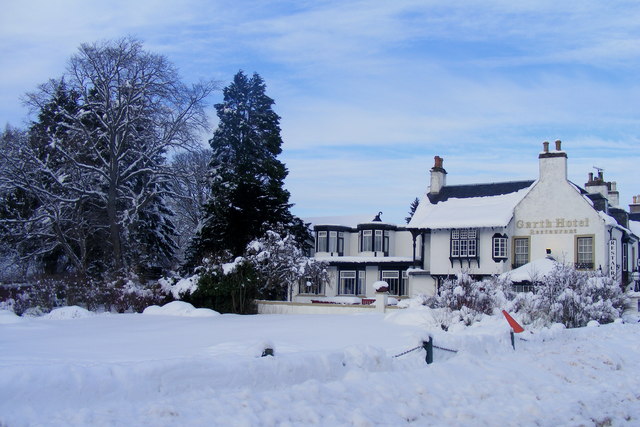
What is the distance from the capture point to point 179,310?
26656 mm

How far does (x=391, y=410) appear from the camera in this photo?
8.95 meters

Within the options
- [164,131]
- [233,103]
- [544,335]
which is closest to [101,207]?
[164,131]

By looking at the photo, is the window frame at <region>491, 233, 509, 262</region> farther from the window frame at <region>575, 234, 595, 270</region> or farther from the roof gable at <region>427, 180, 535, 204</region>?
the roof gable at <region>427, 180, 535, 204</region>

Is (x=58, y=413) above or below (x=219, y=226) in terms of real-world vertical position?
below

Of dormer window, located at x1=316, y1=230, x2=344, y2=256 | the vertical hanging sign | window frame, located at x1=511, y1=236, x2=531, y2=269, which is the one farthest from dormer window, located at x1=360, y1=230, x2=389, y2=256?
the vertical hanging sign

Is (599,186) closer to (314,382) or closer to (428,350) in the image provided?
(428,350)

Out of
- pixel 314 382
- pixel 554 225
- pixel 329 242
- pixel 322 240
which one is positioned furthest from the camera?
pixel 322 240

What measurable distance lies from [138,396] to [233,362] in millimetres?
1477

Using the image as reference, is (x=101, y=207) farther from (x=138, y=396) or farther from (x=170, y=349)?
(x=138, y=396)

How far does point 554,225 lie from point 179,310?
20.9m

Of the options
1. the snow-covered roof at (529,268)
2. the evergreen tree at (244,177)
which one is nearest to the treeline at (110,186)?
the evergreen tree at (244,177)

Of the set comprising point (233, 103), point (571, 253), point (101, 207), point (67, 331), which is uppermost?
point (233, 103)

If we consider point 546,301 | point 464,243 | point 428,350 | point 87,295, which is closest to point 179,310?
point 87,295

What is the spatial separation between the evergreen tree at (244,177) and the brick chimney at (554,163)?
14759mm
